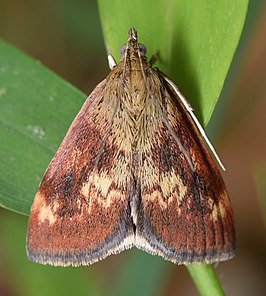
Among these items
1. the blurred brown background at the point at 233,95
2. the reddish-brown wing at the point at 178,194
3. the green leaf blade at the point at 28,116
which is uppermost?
the blurred brown background at the point at 233,95

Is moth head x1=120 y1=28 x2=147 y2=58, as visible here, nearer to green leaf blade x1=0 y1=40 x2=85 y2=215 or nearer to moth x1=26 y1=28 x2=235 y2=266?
moth x1=26 y1=28 x2=235 y2=266

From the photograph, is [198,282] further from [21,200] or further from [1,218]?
[1,218]

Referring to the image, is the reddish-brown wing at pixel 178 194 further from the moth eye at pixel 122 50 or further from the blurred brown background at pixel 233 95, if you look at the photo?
the blurred brown background at pixel 233 95

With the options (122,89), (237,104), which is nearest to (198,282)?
(122,89)

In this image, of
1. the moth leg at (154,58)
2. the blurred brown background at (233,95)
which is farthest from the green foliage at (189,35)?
the blurred brown background at (233,95)

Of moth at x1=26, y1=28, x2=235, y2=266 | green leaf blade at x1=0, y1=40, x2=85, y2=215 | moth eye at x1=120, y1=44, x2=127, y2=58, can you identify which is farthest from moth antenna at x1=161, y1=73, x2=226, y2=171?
green leaf blade at x1=0, y1=40, x2=85, y2=215

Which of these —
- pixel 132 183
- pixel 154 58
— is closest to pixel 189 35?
pixel 154 58
